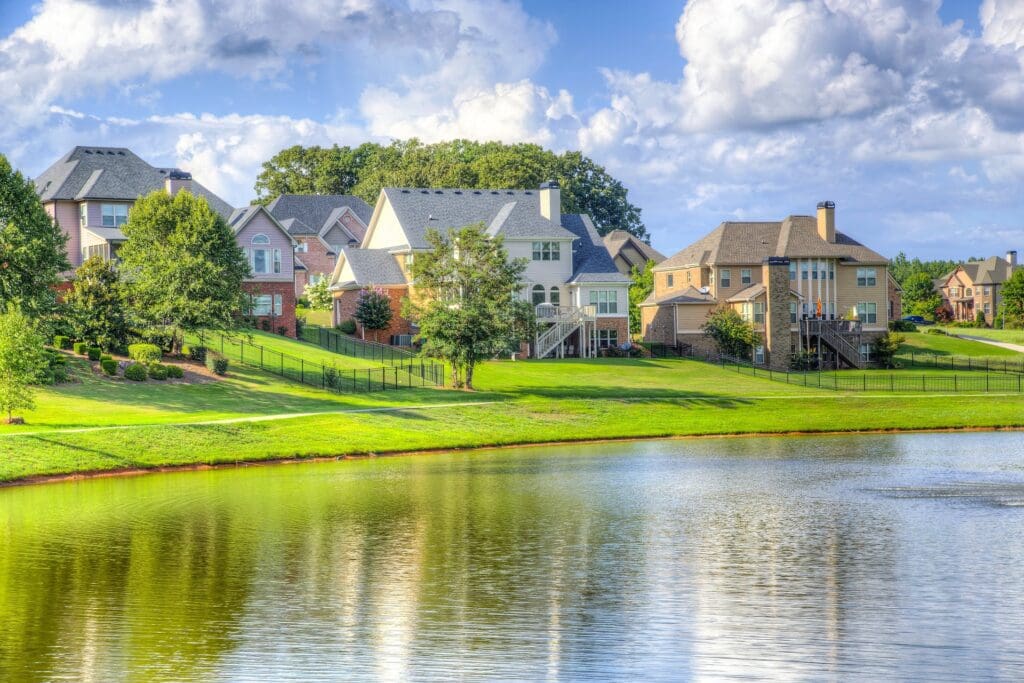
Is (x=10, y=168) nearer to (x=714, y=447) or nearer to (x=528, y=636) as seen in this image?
(x=714, y=447)

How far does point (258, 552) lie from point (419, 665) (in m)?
9.92

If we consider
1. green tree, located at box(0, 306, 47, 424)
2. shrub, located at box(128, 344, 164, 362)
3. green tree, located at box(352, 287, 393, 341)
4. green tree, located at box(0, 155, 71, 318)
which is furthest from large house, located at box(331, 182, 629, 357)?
green tree, located at box(0, 306, 47, 424)

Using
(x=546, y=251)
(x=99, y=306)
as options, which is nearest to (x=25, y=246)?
(x=99, y=306)

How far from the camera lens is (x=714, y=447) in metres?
49.5

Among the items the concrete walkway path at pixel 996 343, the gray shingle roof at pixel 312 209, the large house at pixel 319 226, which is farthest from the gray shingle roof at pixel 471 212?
the concrete walkway path at pixel 996 343

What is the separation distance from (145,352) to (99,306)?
5.03 meters

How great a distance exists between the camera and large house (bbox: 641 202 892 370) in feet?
269

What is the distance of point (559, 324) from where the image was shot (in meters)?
79.8

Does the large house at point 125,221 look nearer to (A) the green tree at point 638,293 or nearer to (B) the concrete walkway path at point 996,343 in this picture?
(A) the green tree at point 638,293

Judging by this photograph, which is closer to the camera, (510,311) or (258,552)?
(258,552)

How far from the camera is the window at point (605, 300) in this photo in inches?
3228

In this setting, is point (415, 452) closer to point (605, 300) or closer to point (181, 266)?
point (181, 266)

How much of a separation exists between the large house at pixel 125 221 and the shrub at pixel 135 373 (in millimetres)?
19647

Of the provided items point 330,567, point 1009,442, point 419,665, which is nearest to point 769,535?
point 330,567
